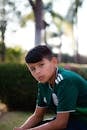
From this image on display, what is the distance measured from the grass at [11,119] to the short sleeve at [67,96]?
4.64 meters

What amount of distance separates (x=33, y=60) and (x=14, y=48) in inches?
912

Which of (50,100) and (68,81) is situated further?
(50,100)

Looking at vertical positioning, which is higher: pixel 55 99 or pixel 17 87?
pixel 55 99

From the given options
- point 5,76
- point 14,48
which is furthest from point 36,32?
point 14,48

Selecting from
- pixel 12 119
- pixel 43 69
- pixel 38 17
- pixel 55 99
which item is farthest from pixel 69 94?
pixel 38 17

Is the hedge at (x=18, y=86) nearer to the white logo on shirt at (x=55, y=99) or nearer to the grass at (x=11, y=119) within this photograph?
the grass at (x=11, y=119)

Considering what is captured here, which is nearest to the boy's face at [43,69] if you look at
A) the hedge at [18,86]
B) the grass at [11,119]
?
the grass at [11,119]

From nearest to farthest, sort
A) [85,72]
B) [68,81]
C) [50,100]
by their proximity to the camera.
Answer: [68,81]
[50,100]
[85,72]

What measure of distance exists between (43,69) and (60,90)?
239mm

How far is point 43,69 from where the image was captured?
3.63 meters

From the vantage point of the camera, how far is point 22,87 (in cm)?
1115

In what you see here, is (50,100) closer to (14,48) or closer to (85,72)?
(85,72)

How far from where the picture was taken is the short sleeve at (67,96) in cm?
355

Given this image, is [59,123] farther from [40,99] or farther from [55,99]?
[40,99]
